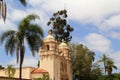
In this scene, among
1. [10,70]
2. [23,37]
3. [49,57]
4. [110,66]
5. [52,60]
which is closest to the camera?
→ [23,37]

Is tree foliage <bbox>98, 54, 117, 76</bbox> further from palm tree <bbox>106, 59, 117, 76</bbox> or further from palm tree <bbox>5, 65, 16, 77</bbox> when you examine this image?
palm tree <bbox>5, 65, 16, 77</bbox>

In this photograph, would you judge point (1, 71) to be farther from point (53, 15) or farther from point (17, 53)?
point (17, 53)

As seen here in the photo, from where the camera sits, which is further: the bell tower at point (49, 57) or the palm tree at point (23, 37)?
the bell tower at point (49, 57)

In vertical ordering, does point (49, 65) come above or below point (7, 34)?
below

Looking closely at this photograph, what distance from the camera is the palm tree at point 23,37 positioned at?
3350 centimetres

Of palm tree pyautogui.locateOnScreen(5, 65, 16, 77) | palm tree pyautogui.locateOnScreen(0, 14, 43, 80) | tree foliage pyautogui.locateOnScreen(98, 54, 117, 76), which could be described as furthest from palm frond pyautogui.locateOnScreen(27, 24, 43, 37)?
tree foliage pyautogui.locateOnScreen(98, 54, 117, 76)

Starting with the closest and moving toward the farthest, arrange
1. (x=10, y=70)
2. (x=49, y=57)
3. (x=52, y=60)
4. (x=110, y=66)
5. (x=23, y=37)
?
(x=23, y=37) < (x=10, y=70) < (x=52, y=60) < (x=49, y=57) < (x=110, y=66)

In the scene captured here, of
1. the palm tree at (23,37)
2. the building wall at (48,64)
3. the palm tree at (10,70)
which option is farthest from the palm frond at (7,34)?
the building wall at (48,64)

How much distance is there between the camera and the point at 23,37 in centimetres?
3381

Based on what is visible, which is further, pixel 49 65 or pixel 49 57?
pixel 49 57

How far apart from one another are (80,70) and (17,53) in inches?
1644

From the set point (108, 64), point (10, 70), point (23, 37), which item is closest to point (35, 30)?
point (23, 37)

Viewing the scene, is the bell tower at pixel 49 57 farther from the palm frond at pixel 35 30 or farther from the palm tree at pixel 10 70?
the palm frond at pixel 35 30

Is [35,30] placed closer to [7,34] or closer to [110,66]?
[7,34]
